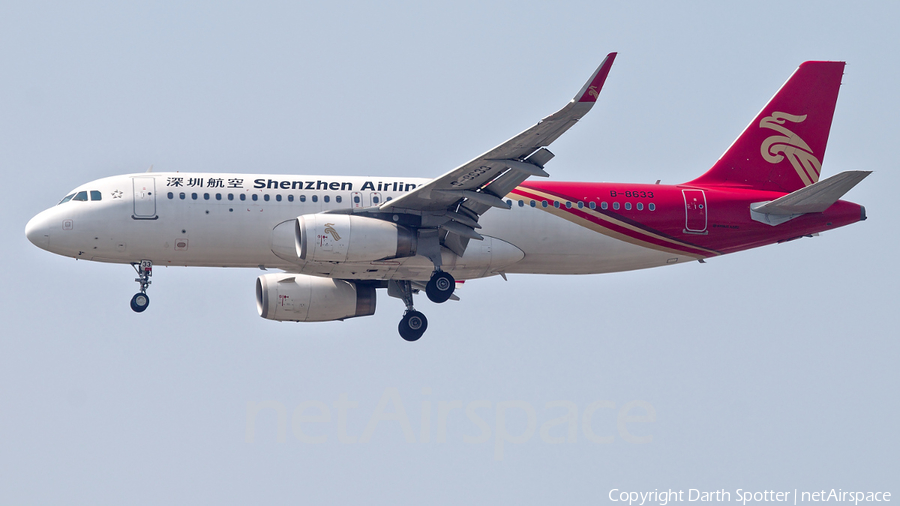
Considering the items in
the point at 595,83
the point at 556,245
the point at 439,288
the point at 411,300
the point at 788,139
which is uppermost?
the point at 788,139

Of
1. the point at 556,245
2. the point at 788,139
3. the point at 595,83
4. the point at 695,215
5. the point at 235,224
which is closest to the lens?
the point at 595,83

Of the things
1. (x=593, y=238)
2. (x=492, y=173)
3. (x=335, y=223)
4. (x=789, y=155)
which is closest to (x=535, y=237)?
(x=593, y=238)

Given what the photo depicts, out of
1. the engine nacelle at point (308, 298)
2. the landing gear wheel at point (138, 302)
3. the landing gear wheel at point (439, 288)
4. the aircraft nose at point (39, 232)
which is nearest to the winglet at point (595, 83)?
the landing gear wheel at point (439, 288)

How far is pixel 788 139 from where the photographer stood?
44094 mm

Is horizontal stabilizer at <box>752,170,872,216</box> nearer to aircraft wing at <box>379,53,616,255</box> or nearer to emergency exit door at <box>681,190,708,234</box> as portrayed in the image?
emergency exit door at <box>681,190,708,234</box>

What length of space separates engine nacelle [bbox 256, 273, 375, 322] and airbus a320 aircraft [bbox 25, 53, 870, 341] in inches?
2.3

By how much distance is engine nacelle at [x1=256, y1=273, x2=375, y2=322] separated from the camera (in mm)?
42938

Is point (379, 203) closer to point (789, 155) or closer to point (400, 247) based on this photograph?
point (400, 247)

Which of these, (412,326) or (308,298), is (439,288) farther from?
(308,298)

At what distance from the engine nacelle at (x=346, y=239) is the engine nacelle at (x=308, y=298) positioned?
6342mm

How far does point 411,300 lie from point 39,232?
12.7 m

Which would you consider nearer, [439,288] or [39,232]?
[39,232]

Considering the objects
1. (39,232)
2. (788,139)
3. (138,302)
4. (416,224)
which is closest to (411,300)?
(416,224)

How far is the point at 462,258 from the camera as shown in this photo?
128 feet
